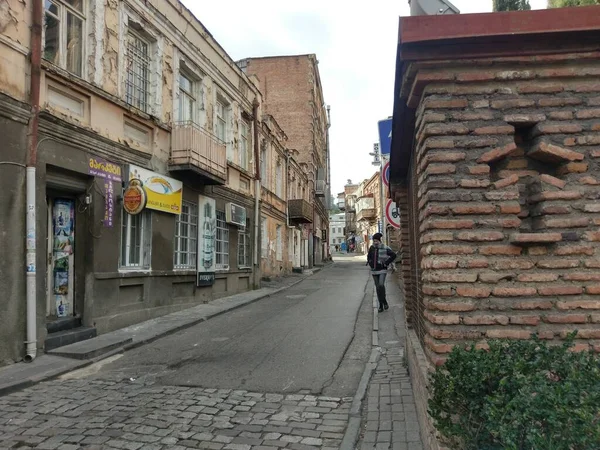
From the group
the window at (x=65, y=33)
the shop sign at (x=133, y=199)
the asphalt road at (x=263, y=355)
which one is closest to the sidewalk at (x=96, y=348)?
the asphalt road at (x=263, y=355)

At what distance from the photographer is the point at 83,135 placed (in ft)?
28.8

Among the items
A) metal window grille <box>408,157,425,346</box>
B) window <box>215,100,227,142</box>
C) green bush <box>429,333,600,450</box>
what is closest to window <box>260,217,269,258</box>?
window <box>215,100,227,142</box>

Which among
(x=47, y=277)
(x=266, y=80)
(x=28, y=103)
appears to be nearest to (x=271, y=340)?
(x=47, y=277)

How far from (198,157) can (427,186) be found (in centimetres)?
983

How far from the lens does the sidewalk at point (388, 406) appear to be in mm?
4109

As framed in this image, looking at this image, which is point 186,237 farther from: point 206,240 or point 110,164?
point 110,164

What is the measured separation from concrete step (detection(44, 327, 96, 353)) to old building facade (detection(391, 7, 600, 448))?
6.61 m

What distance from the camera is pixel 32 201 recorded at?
7227mm

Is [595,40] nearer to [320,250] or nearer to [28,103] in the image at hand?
[28,103]

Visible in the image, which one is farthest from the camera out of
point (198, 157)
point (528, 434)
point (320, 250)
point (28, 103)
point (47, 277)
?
point (320, 250)

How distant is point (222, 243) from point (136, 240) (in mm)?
5054

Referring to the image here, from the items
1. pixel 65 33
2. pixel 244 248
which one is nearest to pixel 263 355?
pixel 65 33

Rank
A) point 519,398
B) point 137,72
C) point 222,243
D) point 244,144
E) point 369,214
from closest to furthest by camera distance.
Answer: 1. point 519,398
2. point 137,72
3. point 222,243
4. point 244,144
5. point 369,214

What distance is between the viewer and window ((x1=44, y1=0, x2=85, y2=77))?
8422mm
